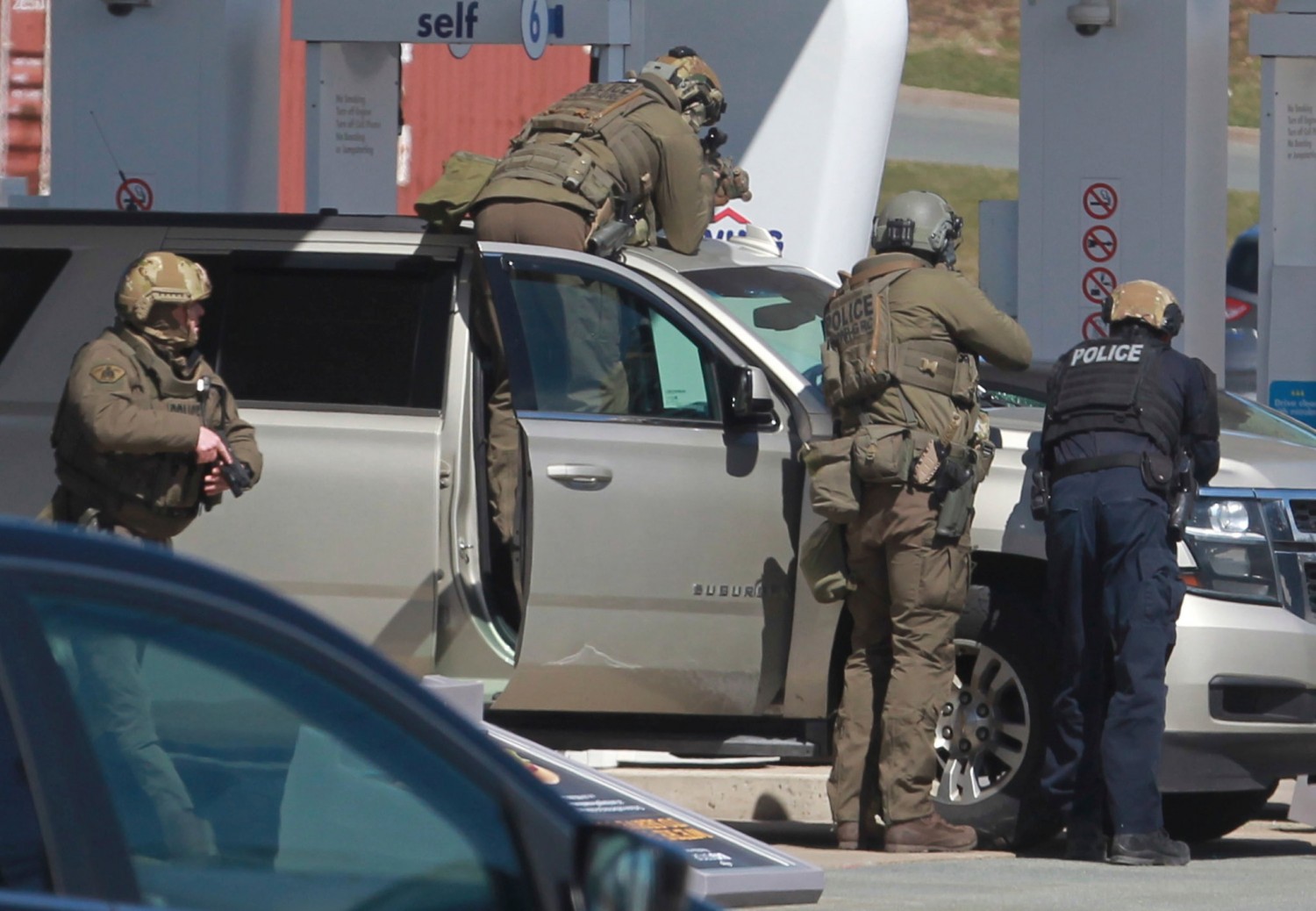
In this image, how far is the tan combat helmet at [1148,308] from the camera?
700 centimetres

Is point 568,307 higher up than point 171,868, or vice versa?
point 568,307

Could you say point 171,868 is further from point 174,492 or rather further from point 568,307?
point 568,307

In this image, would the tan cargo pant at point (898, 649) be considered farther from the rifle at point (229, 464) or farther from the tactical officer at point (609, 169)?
the rifle at point (229, 464)

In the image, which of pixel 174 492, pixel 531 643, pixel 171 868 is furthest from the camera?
pixel 531 643

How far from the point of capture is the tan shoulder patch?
235 inches

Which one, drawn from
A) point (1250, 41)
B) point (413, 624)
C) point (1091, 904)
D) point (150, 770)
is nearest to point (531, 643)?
point (413, 624)

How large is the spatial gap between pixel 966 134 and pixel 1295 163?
24654mm

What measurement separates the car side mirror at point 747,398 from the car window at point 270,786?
4150 mm

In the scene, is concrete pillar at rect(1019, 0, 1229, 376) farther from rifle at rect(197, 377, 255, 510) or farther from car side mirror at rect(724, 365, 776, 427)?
rifle at rect(197, 377, 255, 510)

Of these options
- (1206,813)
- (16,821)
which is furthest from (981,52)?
(16,821)

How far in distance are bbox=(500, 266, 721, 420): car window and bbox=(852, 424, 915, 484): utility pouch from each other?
0.44 metres

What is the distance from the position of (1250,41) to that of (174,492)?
226 inches

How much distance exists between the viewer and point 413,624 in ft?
21.9

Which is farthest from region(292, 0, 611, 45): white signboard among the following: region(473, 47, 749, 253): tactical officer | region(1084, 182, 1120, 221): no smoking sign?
region(1084, 182, 1120, 221): no smoking sign
